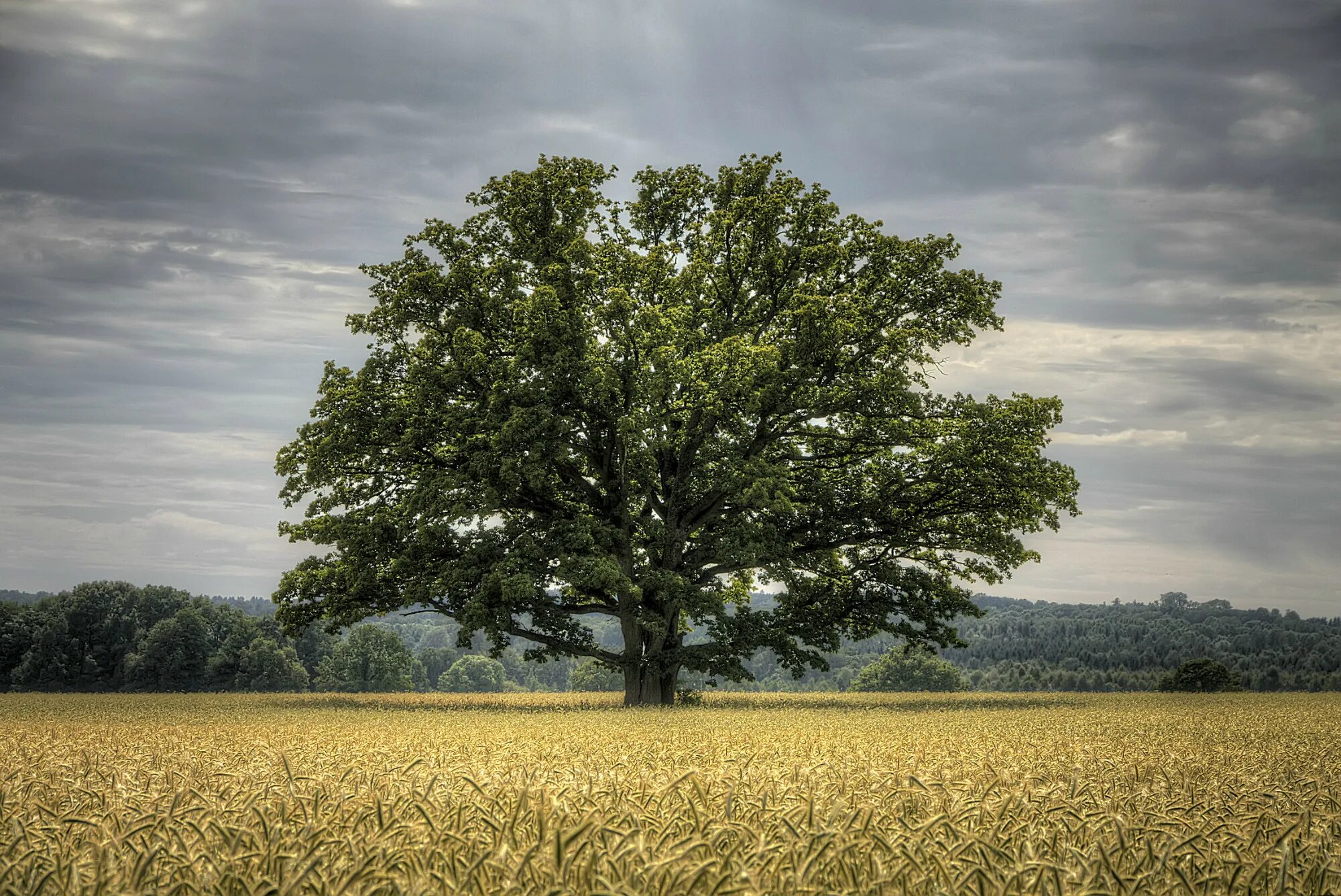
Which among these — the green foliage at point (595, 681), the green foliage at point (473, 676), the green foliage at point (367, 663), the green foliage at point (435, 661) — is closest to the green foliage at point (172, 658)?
the green foliage at point (367, 663)

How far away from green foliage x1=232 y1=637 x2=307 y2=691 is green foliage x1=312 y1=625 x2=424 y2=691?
416 centimetres

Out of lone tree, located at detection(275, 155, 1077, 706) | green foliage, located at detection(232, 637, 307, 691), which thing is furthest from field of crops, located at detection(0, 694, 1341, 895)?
green foliage, located at detection(232, 637, 307, 691)

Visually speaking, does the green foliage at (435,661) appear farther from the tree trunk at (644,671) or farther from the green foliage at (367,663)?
the tree trunk at (644,671)

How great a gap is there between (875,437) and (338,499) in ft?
45.1

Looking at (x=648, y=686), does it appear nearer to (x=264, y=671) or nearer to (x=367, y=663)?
(x=264, y=671)

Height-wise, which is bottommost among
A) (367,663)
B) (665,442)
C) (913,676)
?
(913,676)

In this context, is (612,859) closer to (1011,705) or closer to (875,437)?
(1011,705)

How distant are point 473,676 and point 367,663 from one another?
210 ft

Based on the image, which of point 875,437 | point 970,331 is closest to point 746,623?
point 875,437

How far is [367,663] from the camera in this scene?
239 feet

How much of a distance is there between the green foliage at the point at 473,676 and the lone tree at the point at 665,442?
107m

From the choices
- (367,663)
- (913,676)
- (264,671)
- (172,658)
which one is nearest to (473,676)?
(367,663)

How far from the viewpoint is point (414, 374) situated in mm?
23781

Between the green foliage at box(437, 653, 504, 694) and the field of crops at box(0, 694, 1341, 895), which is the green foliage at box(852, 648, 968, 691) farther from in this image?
the field of crops at box(0, 694, 1341, 895)
